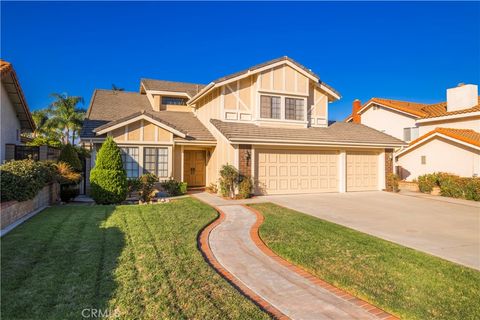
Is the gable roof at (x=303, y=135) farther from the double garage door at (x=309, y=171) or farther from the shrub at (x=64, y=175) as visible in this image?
the shrub at (x=64, y=175)

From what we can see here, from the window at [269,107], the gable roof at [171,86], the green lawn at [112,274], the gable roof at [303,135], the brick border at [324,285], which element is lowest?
the brick border at [324,285]

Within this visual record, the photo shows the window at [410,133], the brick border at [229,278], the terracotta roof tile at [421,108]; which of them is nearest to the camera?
the brick border at [229,278]

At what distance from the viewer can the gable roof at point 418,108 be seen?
21.0 m

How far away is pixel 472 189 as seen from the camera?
1512 cm

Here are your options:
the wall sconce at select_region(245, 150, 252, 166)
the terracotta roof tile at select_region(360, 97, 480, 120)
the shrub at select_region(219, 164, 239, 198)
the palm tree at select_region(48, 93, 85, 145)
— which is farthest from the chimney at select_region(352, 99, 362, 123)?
the palm tree at select_region(48, 93, 85, 145)

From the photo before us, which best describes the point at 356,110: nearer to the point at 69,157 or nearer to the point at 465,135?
the point at 465,135

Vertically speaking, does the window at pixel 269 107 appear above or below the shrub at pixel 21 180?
above

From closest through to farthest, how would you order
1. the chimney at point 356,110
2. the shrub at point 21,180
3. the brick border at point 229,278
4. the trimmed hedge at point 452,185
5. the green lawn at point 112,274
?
1. the green lawn at point 112,274
2. the brick border at point 229,278
3. the shrub at point 21,180
4. the trimmed hedge at point 452,185
5. the chimney at point 356,110

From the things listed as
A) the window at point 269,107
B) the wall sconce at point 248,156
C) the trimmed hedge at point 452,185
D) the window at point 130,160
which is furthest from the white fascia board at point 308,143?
the window at point 130,160

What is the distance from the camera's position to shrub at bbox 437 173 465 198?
51.8 feet

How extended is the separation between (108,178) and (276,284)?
30.7 ft

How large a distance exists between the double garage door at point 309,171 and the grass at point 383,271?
6853 mm

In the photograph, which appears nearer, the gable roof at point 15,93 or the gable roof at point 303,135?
the gable roof at point 15,93

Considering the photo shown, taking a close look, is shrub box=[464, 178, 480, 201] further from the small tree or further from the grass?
the small tree
